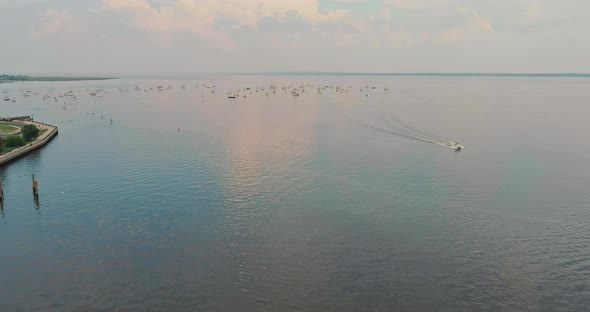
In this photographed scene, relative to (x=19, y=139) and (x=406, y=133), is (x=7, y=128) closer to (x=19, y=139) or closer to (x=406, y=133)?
(x=19, y=139)

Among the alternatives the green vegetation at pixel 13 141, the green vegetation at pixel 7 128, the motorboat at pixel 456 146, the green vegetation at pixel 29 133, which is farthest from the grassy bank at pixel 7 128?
the motorboat at pixel 456 146

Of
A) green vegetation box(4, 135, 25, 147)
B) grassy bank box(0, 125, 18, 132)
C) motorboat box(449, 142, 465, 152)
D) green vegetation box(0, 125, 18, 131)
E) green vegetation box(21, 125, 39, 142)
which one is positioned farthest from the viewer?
green vegetation box(0, 125, 18, 131)

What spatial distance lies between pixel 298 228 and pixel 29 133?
82.5m

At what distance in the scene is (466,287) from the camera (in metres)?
41.3

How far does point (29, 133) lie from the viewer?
102 meters

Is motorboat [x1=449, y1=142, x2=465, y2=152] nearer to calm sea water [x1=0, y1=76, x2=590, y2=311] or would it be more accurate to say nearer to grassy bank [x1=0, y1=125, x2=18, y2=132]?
calm sea water [x1=0, y1=76, x2=590, y2=311]

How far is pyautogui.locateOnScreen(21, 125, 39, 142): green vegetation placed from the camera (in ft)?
334

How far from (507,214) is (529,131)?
3163 inches

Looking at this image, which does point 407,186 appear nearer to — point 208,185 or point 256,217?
point 256,217

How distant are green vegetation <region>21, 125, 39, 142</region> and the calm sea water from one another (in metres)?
5.86

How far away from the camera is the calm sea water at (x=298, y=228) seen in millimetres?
40219

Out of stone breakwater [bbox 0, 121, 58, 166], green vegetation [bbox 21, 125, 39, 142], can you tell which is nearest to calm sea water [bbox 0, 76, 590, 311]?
stone breakwater [bbox 0, 121, 58, 166]

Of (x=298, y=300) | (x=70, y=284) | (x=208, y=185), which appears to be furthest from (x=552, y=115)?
(x=70, y=284)

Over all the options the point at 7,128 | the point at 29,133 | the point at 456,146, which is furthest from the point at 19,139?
the point at 456,146
